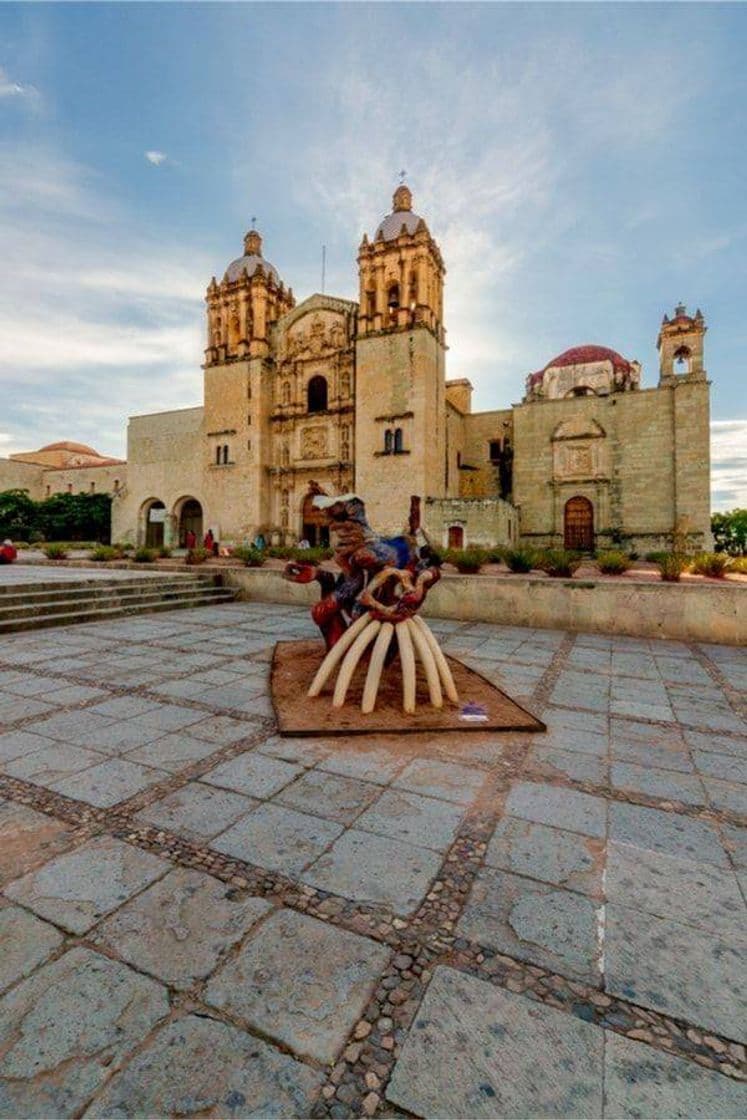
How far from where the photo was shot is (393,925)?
194cm

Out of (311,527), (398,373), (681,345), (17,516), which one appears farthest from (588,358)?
(17,516)

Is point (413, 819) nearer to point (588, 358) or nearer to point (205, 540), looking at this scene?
point (205, 540)

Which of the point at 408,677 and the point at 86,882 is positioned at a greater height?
the point at 408,677

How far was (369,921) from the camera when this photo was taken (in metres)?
1.96

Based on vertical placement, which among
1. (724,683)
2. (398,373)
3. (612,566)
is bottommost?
(724,683)

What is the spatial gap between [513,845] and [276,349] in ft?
98.3

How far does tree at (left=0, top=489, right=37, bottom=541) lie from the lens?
36875mm

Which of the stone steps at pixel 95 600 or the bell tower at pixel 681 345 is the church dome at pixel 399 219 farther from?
the stone steps at pixel 95 600

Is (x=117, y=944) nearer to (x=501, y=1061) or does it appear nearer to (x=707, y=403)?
(x=501, y=1061)

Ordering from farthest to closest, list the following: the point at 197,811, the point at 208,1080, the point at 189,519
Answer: the point at 189,519, the point at 197,811, the point at 208,1080

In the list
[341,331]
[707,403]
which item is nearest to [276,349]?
[341,331]

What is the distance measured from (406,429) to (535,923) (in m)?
23.5

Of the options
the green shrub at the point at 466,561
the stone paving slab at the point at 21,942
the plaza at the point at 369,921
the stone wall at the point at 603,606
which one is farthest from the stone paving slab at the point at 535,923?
the green shrub at the point at 466,561

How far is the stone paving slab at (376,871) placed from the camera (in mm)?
2107
